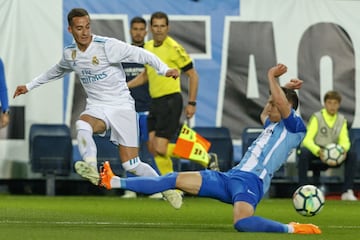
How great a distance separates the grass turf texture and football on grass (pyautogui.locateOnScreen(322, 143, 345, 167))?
1.76ft

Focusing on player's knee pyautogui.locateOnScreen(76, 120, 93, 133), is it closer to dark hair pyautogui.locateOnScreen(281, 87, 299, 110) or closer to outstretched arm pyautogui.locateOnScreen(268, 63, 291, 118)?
dark hair pyautogui.locateOnScreen(281, 87, 299, 110)

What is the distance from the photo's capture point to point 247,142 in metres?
17.8

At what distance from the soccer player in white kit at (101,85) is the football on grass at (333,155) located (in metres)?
4.56

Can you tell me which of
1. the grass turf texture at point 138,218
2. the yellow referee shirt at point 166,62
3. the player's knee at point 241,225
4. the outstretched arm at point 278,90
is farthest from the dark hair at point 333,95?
the player's knee at point 241,225

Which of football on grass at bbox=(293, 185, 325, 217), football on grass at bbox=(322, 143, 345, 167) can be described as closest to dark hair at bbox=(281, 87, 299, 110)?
football on grass at bbox=(293, 185, 325, 217)

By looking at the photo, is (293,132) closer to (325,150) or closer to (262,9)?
(325,150)

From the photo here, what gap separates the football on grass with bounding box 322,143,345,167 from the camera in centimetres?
1698

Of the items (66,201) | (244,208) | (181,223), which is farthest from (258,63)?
(244,208)

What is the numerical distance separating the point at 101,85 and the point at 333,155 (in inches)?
198

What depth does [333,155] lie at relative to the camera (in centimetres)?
1698

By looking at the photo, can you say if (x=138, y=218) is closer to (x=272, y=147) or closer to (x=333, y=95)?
(x=272, y=147)

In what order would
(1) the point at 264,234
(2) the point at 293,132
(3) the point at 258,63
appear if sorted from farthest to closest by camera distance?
(3) the point at 258,63 → (2) the point at 293,132 → (1) the point at 264,234

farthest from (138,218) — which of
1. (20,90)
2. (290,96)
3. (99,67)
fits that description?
(290,96)

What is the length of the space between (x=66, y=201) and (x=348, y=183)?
4094 mm
